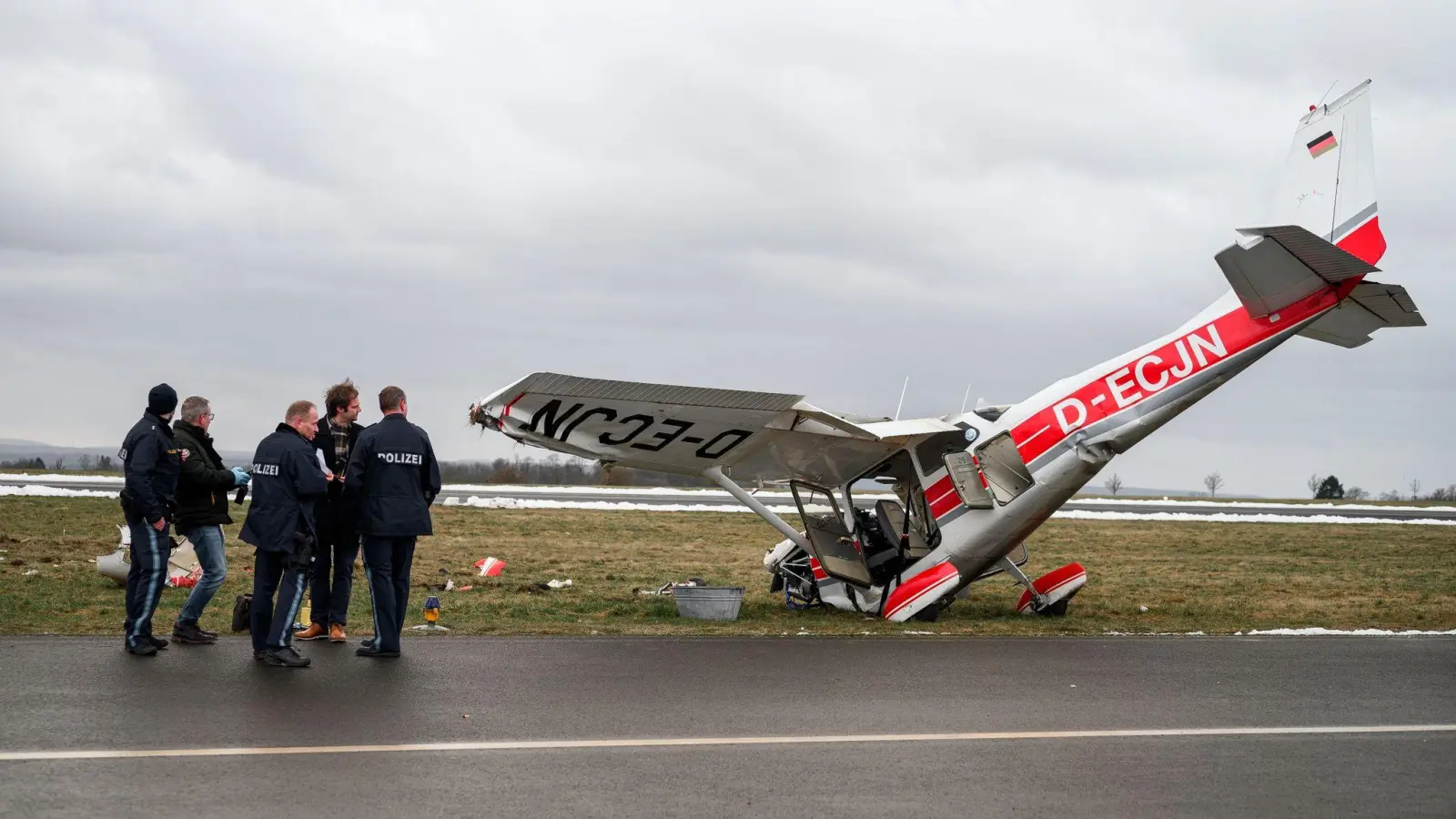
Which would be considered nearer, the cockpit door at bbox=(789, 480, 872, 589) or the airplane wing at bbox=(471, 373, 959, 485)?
the airplane wing at bbox=(471, 373, 959, 485)

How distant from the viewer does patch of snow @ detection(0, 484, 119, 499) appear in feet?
104

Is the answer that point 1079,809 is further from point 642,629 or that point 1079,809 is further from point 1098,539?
point 1098,539

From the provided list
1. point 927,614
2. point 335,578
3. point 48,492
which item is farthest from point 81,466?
point 927,614

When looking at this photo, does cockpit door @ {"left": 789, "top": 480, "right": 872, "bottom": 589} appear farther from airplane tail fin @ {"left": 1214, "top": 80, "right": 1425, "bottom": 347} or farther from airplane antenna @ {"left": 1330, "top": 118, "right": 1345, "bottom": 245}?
airplane antenna @ {"left": 1330, "top": 118, "right": 1345, "bottom": 245}

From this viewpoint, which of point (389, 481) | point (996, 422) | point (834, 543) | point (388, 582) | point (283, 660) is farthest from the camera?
point (834, 543)

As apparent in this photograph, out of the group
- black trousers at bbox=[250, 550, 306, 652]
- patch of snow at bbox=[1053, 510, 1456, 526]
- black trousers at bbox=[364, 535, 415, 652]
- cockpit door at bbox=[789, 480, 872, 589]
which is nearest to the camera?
black trousers at bbox=[250, 550, 306, 652]

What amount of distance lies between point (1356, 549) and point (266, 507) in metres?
23.7

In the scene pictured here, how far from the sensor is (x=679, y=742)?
23.3ft

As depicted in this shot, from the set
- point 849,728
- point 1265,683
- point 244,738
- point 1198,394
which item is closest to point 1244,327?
point 1198,394

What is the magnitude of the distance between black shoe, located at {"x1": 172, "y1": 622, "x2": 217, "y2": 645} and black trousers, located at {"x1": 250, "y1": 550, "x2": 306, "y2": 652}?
37.2 inches

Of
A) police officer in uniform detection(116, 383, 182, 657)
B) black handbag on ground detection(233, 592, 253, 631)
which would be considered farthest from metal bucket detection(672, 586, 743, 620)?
police officer in uniform detection(116, 383, 182, 657)

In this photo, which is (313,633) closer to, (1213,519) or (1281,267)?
(1281,267)

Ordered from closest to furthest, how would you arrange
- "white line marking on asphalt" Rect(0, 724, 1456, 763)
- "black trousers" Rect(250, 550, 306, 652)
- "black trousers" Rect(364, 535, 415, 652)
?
"white line marking on asphalt" Rect(0, 724, 1456, 763), "black trousers" Rect(250, 550, 306, 652), "black trousers" Rect(364, 535, 415, 652)

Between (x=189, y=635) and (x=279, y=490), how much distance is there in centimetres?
162
